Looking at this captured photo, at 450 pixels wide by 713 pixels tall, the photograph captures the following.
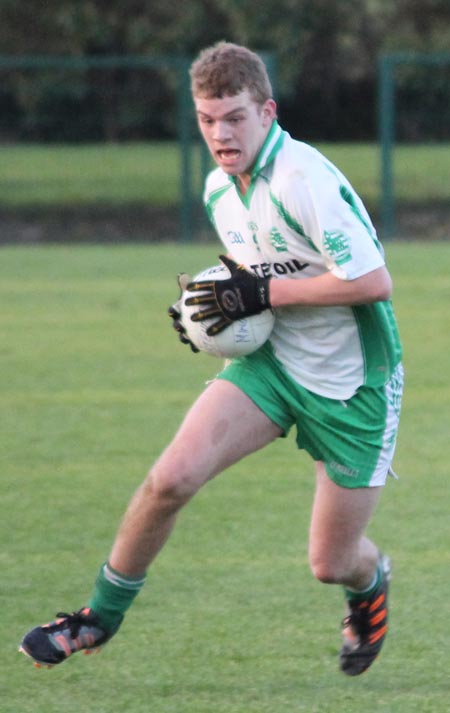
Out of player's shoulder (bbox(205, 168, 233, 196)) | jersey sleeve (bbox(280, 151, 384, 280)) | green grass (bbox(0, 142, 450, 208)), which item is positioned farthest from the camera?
green grass (bbox(0, 142, 450, 208))

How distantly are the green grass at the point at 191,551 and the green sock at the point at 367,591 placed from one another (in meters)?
0.23

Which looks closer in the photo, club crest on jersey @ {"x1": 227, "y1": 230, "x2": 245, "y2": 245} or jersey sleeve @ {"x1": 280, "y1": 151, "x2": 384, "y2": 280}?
jersey sleeve @ {"x1": 280, "y1": 151, "x2": 384, "y2": 280}

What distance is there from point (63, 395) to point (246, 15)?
19.8 metres

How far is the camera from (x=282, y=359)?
15.4 ft

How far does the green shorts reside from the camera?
4.62 m

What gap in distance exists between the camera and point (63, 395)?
1005 centimetres

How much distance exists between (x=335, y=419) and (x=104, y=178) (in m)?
21.3

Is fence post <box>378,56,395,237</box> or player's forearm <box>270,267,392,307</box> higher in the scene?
player's forearm <box>270,267,392,307</box>

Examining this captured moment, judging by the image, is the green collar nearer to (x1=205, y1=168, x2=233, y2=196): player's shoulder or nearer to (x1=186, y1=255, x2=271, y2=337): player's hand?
(x1=205, y1=168, x2=233, y2=196): player's shoulder

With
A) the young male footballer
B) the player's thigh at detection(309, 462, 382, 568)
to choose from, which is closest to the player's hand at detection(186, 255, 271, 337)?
the young male footballer

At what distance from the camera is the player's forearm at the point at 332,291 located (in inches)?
175

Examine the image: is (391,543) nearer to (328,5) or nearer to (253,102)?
(253,102)

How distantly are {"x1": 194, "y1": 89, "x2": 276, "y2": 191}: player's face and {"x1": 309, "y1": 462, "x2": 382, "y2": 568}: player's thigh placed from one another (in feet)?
3.33

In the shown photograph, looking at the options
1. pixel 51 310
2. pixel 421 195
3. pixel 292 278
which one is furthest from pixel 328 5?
pixel 292 278
